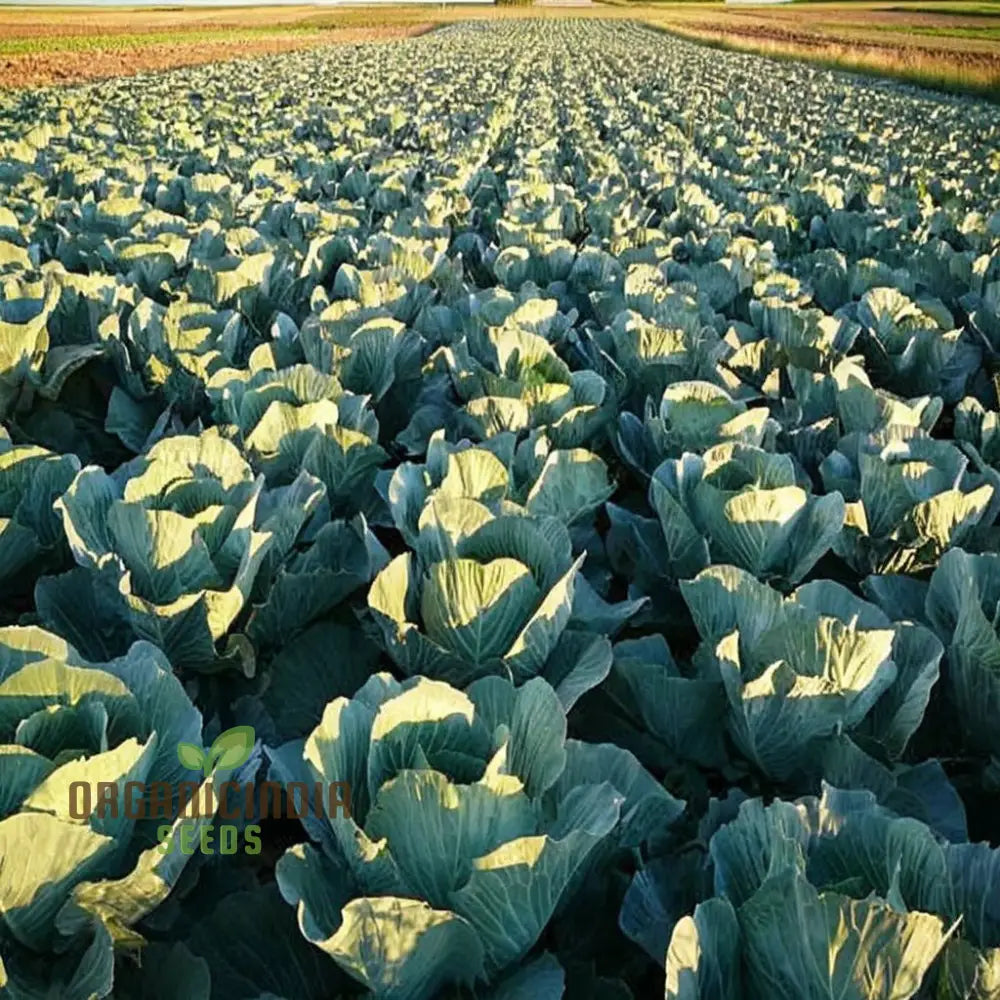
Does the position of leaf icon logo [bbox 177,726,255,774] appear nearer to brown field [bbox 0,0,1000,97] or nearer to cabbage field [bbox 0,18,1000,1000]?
cabbage field [bbox 0,18,1000,1000]

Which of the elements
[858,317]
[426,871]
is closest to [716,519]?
[426,871]

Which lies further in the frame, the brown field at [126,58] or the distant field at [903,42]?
the brown field at [126,58]

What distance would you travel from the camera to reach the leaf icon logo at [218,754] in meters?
1.36

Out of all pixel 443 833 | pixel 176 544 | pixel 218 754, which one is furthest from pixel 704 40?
pixel 443 833

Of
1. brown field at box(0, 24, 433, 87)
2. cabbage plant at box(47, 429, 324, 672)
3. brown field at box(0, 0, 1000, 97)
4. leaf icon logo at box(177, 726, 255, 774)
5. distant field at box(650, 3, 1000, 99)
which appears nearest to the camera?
leaf icon logo at box(177, 726, 255, 774)

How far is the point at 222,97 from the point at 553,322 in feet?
39.5

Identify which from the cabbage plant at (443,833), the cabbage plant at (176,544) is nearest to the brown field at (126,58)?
the cabbage plant at (176,544)

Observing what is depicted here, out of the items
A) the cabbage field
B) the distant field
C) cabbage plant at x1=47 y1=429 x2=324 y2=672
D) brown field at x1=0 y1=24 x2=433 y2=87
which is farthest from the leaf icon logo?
brown field at x1=0 y1=24 x2=433 y2=87

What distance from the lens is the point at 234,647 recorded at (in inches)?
71.6

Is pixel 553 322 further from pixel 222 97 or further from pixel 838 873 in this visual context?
pixel 222 97

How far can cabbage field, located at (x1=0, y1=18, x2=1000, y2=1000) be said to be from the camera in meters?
1.20

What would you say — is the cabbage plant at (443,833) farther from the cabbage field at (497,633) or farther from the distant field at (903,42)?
the distant field at (903,42)

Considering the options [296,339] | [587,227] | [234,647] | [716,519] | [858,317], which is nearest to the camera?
[234,647]

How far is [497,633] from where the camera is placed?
1.69m
